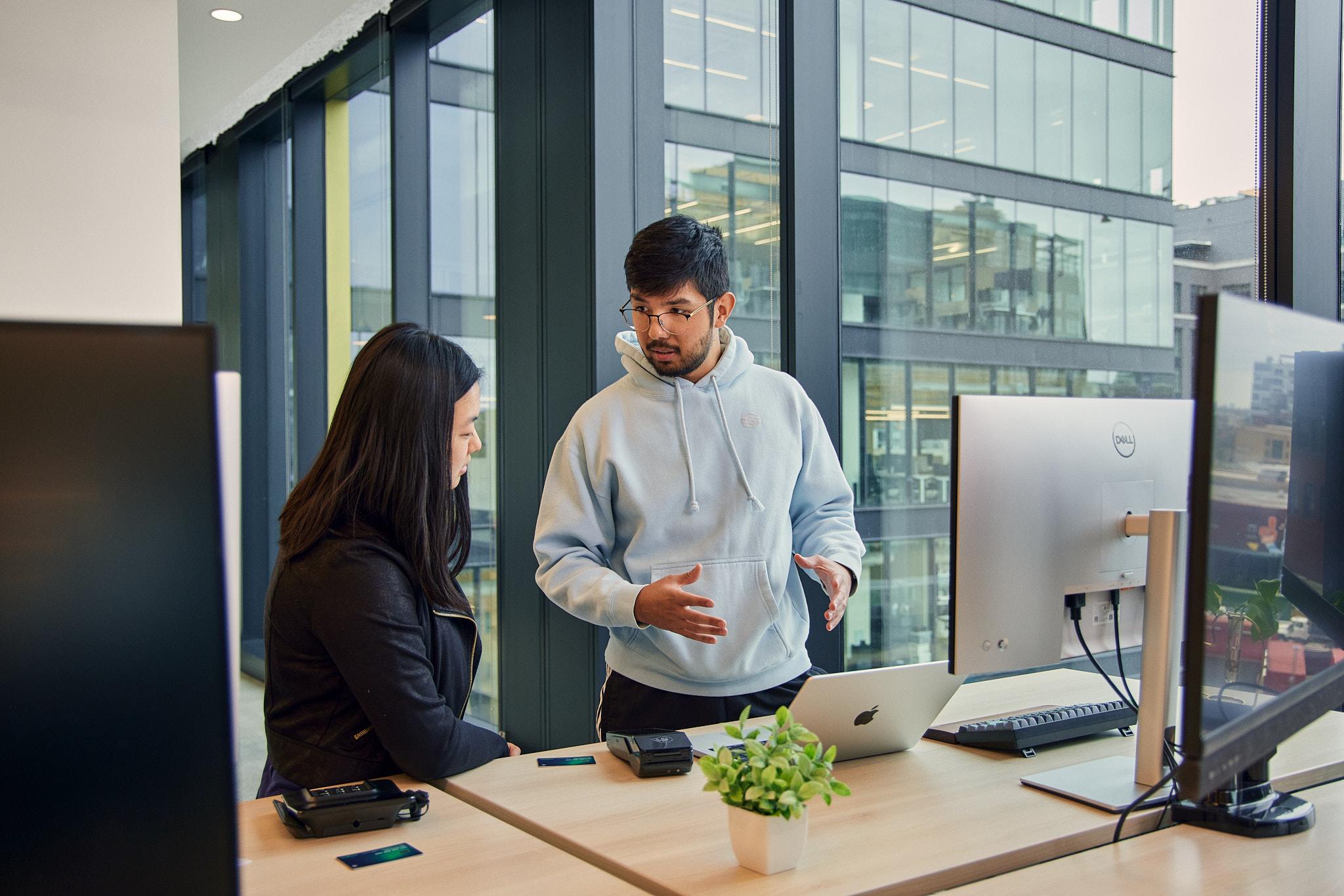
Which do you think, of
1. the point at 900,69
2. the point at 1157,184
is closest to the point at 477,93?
the point at 900,69

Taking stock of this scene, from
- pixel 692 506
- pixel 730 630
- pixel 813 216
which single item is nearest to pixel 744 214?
pixel 813 216

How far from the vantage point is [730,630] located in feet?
6.44

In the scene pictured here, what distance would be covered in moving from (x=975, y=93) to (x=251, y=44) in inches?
128

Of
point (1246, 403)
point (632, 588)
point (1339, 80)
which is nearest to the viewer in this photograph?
point (1246, 403)

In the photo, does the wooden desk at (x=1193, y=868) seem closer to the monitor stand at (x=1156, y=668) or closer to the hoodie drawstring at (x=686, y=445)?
the monitor stand at (x=1156, y=668)

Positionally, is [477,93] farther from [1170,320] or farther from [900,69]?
[1170,320]

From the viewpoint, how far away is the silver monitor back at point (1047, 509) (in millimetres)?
1430

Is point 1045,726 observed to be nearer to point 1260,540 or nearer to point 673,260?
point 1260,540

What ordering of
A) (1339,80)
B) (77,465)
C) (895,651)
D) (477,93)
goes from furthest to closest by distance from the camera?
1. (477,93)
2. (895,651)
3. (1339,80)
4. (77,465)

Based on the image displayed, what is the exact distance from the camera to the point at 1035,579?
1.48 m

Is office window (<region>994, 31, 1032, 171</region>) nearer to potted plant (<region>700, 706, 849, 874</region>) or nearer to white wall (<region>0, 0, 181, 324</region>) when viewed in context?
potted plant (<region>700, 706, 849, 874</region>)

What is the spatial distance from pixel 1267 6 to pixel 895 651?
5.98ft

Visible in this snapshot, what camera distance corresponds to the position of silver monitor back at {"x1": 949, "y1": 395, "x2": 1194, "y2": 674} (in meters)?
1.43

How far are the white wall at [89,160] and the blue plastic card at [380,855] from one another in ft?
7.57
